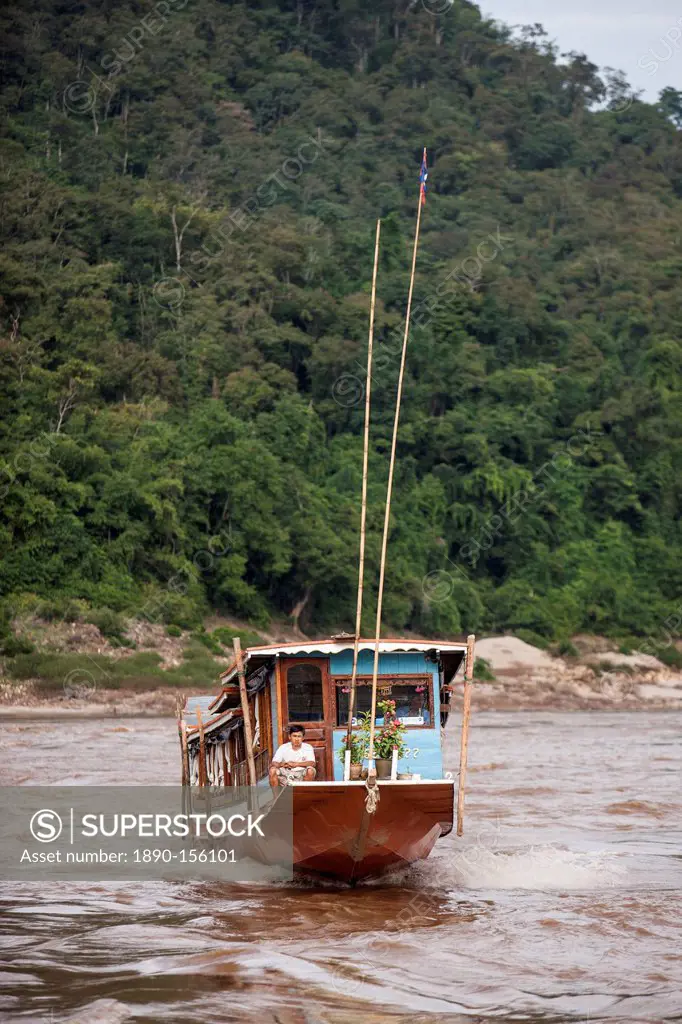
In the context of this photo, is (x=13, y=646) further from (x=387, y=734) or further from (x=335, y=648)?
(x=387, y=734)

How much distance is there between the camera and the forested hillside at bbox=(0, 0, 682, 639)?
170 feet

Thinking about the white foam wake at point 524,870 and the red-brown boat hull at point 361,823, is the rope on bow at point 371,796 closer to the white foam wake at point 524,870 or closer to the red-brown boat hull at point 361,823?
the red-brown boat hull at point 361,823

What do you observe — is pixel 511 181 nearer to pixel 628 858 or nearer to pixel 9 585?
pixel 9 585

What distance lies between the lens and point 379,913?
13.4 metres

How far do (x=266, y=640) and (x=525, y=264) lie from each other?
41485mm

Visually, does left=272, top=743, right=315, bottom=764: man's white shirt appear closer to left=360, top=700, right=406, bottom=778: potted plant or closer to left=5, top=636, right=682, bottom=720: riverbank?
left=360, top=700, right=406, bottom=778: potted plant

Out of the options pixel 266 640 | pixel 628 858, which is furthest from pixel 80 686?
pixel 628 858

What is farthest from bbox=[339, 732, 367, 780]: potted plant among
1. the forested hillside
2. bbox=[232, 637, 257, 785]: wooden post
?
the forested hillside

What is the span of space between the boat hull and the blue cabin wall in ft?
2.18

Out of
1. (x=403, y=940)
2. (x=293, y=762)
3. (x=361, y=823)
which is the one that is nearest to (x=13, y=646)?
(x=293, y=762)

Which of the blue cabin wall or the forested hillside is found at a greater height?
the forested hillside

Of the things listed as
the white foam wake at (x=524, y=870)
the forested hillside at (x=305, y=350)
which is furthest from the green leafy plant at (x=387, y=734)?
the forested hillside at (x=305, y=350)

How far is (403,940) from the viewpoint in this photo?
12.3 meters

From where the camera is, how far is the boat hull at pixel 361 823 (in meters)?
13.2
